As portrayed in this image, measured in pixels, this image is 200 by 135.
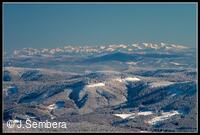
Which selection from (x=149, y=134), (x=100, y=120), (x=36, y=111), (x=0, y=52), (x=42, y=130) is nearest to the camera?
(x=0, y=52)

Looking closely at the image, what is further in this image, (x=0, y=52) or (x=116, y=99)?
(x=116, y=99)

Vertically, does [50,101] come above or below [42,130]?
below

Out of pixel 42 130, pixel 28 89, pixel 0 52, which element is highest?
pixel 0 52

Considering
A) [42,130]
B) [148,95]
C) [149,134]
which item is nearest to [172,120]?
[149,134]

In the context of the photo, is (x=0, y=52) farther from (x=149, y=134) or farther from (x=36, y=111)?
(x=36, y=111)

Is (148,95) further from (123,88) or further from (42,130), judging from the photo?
(42,130)

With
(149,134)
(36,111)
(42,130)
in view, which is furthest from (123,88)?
(42,130)

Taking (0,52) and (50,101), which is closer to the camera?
(0,52)

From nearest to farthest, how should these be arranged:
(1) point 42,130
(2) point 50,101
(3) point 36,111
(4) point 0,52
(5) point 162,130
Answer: (4) point 0,52
(1) point 42,130
(5) point 162,130
(3) point 36,111
(2) point 50,101

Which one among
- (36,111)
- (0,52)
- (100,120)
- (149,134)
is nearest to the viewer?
(0,52)
